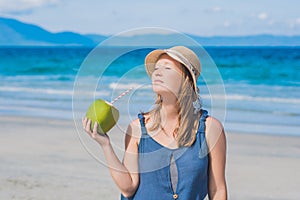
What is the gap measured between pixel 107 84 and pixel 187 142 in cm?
40

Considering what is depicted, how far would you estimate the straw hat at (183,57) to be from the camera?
8.20 ft

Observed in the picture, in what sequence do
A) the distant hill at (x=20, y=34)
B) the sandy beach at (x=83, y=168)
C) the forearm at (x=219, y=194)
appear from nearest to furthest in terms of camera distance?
Result: the forearm at (x=219, y=194), the sandy beach at (x=83, y=168), the distant hill at (x=20, y=34)

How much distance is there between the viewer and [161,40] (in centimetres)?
242

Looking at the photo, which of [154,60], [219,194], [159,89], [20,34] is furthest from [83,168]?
[20,34]

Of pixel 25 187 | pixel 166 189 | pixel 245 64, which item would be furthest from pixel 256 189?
pixel 245 64

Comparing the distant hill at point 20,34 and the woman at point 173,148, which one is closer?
the woman at point 173,148

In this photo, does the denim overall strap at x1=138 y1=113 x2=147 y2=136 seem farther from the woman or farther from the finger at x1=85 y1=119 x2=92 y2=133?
the finger at x1=85 y1=119 x2=92 y2=133

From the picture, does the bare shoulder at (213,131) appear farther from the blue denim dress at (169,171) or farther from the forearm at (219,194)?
the forearm at (219,194)

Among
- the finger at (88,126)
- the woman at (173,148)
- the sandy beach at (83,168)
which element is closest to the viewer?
the finger at (88,126)

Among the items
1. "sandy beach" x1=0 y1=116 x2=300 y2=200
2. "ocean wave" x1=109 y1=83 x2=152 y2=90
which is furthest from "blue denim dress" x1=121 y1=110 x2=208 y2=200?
"sandy beach" x1=0 y1=116 x2=300 y2=200

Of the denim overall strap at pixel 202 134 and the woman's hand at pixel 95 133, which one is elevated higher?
the denim overall strap at pixel 202 134

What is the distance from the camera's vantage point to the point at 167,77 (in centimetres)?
247

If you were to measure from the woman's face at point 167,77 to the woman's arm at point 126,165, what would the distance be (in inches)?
10.3

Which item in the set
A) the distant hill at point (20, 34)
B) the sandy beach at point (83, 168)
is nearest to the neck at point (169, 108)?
the sandy beach at point (83, 168)
